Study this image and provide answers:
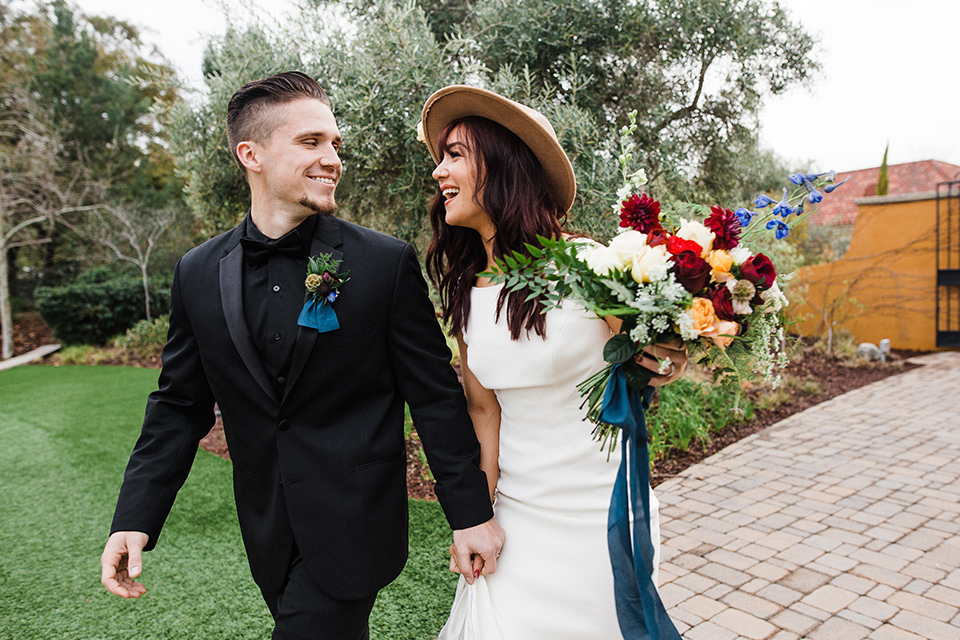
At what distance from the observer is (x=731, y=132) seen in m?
6.44

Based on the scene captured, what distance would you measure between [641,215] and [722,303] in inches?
13.2

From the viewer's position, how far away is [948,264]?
11.7 meters

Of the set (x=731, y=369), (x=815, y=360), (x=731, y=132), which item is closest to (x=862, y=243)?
(x=815, y=360)

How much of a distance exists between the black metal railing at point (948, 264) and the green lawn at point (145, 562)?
37.1 feet

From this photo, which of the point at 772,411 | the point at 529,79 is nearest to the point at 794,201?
the point at 529,79

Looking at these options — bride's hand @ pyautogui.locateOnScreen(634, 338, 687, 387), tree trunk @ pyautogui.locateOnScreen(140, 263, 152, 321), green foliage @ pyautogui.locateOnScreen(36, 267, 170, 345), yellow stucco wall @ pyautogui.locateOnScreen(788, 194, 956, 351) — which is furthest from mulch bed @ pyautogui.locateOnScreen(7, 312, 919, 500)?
bride's hand @ pyautogui.locateOnScreen(634, 338, 687, 387)

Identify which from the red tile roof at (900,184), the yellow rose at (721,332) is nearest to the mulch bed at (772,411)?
the yellow rose at (721,332)

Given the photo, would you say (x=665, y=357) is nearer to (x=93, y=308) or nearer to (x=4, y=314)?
(x=93, y=308)

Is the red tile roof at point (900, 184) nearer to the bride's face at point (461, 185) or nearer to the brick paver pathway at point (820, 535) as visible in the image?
Answer: the brick paver pathway at point (820, 535)

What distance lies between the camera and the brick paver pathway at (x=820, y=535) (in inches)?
127

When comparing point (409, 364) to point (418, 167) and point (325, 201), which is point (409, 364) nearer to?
point (325, 201)

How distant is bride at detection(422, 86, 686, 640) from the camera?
1.90 m

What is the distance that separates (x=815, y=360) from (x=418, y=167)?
854 centimetres

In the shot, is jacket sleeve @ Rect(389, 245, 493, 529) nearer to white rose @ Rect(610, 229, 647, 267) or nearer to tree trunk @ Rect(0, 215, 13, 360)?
white rose @ Rect(610, 229, 647, 267)
